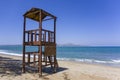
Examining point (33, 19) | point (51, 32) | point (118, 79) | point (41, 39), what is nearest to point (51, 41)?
point (51, 32)

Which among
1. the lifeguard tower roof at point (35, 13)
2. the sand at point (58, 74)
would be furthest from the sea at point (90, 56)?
the lifeguard tower roof at point (35, 13)

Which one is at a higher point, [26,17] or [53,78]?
[26,17]

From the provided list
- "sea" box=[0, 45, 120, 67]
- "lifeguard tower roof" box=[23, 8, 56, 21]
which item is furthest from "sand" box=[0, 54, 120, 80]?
"sea" box=[0, 45, 120, 67]

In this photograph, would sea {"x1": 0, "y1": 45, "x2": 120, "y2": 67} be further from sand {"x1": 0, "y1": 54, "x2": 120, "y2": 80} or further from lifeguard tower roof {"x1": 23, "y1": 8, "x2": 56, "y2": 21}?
lifeguard tower roof {"x1": 23, "y1": 8, "x2": 56, "y2": 21}

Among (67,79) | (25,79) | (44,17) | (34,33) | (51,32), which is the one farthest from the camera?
(44,17)

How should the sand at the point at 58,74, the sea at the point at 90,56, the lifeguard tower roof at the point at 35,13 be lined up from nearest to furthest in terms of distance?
the sand at the point at 58,74
the lifeguard tower roof at the point at 35,13
the sea at the point at 90,56

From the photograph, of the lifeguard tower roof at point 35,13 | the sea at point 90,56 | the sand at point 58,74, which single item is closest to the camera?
the sand at point 58,74

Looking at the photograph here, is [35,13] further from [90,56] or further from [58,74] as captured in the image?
[90,56]

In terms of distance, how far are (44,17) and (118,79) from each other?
664cm

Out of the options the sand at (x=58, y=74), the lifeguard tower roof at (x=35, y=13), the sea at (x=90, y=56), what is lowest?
the sea at (x=90, y=56)

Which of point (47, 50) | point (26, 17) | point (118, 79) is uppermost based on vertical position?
point (26, 17)

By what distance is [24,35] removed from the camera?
948cm

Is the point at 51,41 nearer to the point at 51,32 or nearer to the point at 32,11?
the point at 51,32

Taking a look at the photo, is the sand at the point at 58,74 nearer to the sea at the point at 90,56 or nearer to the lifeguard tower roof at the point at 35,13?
the lifeguard tower roof at the point at 35,13
